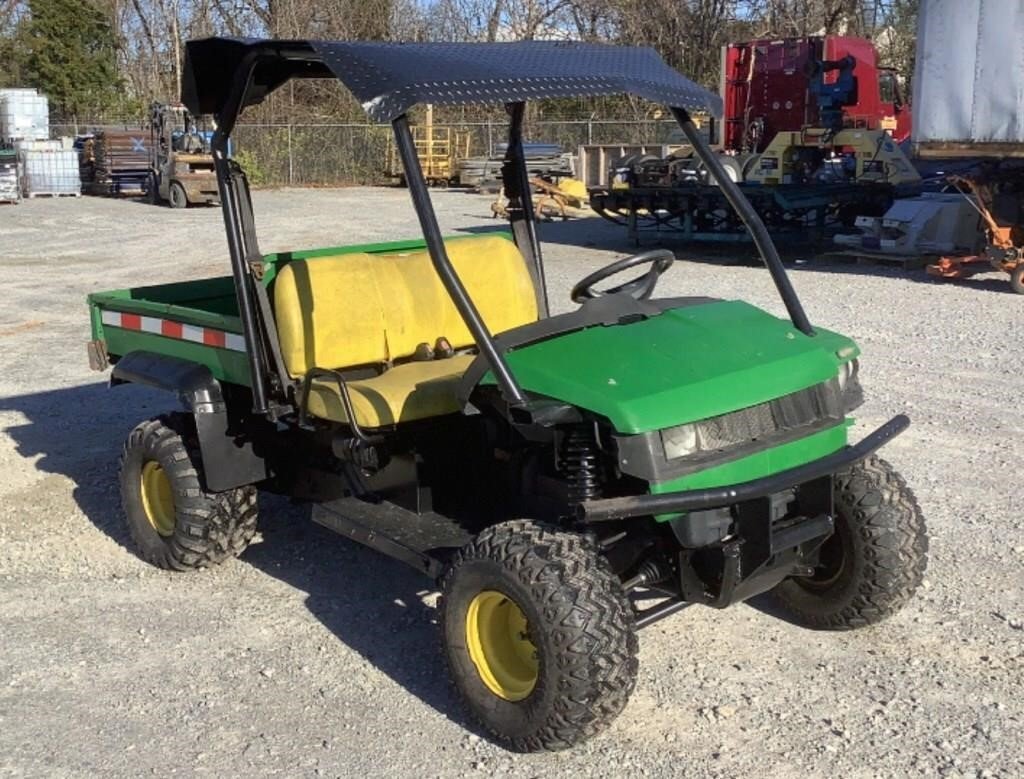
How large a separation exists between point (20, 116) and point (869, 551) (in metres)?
30.3

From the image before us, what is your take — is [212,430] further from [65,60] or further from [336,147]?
[65,60]

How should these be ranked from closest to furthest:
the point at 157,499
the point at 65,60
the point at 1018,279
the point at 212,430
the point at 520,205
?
the point at 212,430
the point at 157,499
the point at 520,205
the point at 1018,279
the point at 65,60

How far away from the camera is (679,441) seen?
143 inches

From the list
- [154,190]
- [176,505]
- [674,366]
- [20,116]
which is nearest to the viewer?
[674,366]

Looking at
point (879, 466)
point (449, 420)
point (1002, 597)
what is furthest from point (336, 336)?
point (1002, 597)

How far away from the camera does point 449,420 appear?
14.4 feet

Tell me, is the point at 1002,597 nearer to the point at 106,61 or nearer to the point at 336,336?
the point at 336,336

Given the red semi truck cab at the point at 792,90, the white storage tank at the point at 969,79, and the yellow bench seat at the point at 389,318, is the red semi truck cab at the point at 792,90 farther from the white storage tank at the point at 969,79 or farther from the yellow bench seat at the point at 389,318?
the yellow bench seat at the point at 389,318

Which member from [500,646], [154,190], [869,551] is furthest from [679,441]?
[154,190]

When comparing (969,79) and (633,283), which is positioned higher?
(969,79)

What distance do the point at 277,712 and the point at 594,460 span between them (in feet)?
4.45

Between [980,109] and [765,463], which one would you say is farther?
[980,109]

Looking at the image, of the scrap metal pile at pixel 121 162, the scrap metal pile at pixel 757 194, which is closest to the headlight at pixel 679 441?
the scrap metal pile at pixel 757 194


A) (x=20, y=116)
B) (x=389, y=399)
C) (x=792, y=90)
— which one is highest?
(x=792, y=90)
